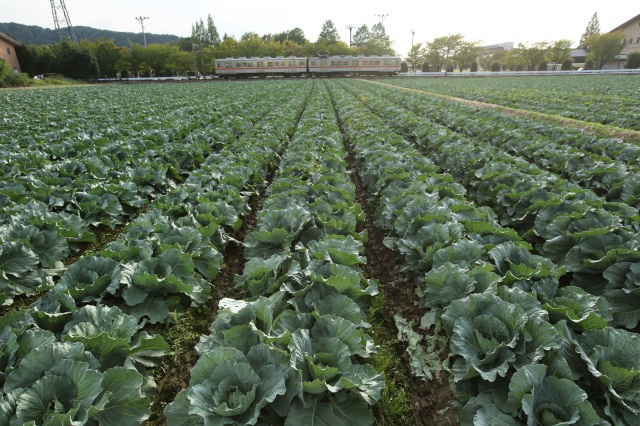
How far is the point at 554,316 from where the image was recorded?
2.84 meters

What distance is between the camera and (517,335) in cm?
254

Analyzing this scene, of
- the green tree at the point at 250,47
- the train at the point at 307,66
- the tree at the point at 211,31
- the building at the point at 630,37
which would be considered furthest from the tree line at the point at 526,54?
the tree at the point at 211,31

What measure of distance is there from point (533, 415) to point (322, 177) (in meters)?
4.71

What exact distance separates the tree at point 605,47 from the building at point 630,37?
5.12 m

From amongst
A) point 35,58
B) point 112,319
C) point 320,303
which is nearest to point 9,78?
point 35,58

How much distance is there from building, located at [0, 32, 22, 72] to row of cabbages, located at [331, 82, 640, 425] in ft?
212

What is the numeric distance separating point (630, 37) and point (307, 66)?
71329mm

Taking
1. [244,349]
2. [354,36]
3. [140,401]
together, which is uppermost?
[354,36]

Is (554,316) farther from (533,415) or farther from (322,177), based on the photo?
(322,177)

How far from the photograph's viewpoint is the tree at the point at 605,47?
6750 cm

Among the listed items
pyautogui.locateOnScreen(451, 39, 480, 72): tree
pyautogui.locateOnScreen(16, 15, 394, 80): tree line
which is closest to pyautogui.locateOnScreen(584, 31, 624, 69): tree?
pyautogui.locateOnScreen(451, 39, 480, 72): tree

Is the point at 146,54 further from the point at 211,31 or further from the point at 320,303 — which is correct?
the point at 320,303

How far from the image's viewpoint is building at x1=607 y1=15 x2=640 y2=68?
243 feet

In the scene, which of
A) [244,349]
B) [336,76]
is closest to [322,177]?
[244,349]
